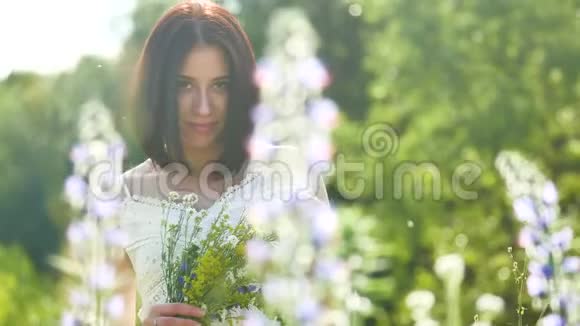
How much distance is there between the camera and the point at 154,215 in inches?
118

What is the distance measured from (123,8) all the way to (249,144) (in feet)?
28.5

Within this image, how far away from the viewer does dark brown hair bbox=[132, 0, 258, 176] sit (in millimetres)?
2801

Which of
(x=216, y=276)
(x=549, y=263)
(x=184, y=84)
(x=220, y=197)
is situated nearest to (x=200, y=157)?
(x=220, y=197)

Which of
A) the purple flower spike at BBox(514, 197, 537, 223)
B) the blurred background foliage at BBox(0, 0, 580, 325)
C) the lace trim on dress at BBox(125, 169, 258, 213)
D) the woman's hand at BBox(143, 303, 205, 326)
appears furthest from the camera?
the blurred background foliage at BBox(0, 0, 580, 325)

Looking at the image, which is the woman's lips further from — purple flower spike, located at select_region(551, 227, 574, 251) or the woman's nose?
purple flower spike, located at select_region(551, 227, 574, 251)

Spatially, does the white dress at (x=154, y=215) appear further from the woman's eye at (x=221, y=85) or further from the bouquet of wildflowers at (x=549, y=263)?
the bouquet of wildflowers at (x=549, y=263)

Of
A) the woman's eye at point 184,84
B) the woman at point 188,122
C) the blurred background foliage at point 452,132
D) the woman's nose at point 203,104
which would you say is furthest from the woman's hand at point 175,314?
the blurred background foliage at point 452,132

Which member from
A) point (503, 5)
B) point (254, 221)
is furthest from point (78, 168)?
point (503, 5)

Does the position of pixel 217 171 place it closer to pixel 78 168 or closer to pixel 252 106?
pixel 252 106

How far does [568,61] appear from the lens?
9070 millimetres

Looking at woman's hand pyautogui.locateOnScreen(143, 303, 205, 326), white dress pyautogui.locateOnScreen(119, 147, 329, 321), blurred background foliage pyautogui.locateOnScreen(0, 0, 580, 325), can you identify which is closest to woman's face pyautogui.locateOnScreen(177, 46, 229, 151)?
white dress pyautogui.locateOnScreen(119, 147, 329, 321)

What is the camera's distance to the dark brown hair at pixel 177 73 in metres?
2.80

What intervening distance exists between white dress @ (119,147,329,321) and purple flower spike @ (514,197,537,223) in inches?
28.8

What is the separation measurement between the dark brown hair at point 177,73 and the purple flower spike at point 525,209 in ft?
2.42
